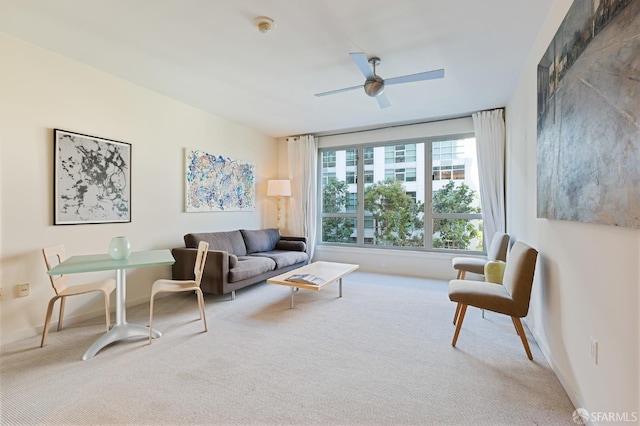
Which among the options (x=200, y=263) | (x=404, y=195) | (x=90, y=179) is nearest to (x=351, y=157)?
(x=404, y=195)

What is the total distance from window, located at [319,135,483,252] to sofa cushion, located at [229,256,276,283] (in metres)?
1.94

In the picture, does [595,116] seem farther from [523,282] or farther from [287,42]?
[287,42]

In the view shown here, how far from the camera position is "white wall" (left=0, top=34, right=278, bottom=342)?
245 centimetres

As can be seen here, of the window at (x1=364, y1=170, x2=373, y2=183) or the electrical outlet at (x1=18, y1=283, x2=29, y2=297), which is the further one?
the window at (x1=364, y1=170, x2=373, y2=183)

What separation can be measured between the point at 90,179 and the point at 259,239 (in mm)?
2447

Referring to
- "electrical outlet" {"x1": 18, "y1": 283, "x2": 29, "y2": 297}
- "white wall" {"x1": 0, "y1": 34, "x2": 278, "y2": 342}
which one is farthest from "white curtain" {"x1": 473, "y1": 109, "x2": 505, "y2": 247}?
"electrical outlet" {"x1": 18, "y1": 283, "x2": 29, "y2": 297}

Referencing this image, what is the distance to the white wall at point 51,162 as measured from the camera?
245cm

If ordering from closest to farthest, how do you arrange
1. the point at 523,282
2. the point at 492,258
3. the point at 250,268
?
the point at 523,282 → the point at 492,258 → the point at 250,268

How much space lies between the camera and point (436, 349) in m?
2.33

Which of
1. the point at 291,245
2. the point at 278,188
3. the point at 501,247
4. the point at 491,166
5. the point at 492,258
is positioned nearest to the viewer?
the point at 501,247

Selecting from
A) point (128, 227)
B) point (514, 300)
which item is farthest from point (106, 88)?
point (514, 300)

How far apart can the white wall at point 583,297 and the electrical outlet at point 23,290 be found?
13.4 feet

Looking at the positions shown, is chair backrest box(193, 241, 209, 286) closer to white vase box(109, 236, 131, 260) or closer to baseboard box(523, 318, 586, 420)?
white vase box(109, 236, 131, 260)

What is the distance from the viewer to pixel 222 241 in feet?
13.8
